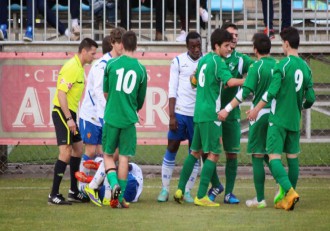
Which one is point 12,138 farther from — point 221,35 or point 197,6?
point 221,35

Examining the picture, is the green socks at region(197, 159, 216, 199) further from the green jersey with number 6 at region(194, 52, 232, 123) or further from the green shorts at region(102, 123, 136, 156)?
the green shorts at region(102, 123, 136, 156)

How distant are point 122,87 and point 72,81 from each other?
0.74 metres

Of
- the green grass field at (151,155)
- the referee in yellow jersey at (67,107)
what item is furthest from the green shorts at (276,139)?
the green grass field at (151,155)

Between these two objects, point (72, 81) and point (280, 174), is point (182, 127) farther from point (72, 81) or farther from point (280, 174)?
point (280, 174)

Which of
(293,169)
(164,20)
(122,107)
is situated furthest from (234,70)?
(164,20)

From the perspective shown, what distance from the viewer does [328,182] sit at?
616 inches

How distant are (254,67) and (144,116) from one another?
13.4 ft

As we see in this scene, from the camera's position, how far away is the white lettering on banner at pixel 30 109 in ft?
53.4

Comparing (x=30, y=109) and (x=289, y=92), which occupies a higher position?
(x=289, y=92)

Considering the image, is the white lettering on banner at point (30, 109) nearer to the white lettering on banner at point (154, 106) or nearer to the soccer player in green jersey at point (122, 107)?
the white lettering on banner at point (154, 106)

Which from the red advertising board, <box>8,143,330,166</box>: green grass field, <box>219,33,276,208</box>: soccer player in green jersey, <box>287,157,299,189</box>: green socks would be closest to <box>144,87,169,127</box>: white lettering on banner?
the red advertising board

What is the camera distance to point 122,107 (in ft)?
40.9

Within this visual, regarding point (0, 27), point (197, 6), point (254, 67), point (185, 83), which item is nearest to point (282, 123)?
point (254, 67)

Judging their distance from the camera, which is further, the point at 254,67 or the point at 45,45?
the point at 45,45
